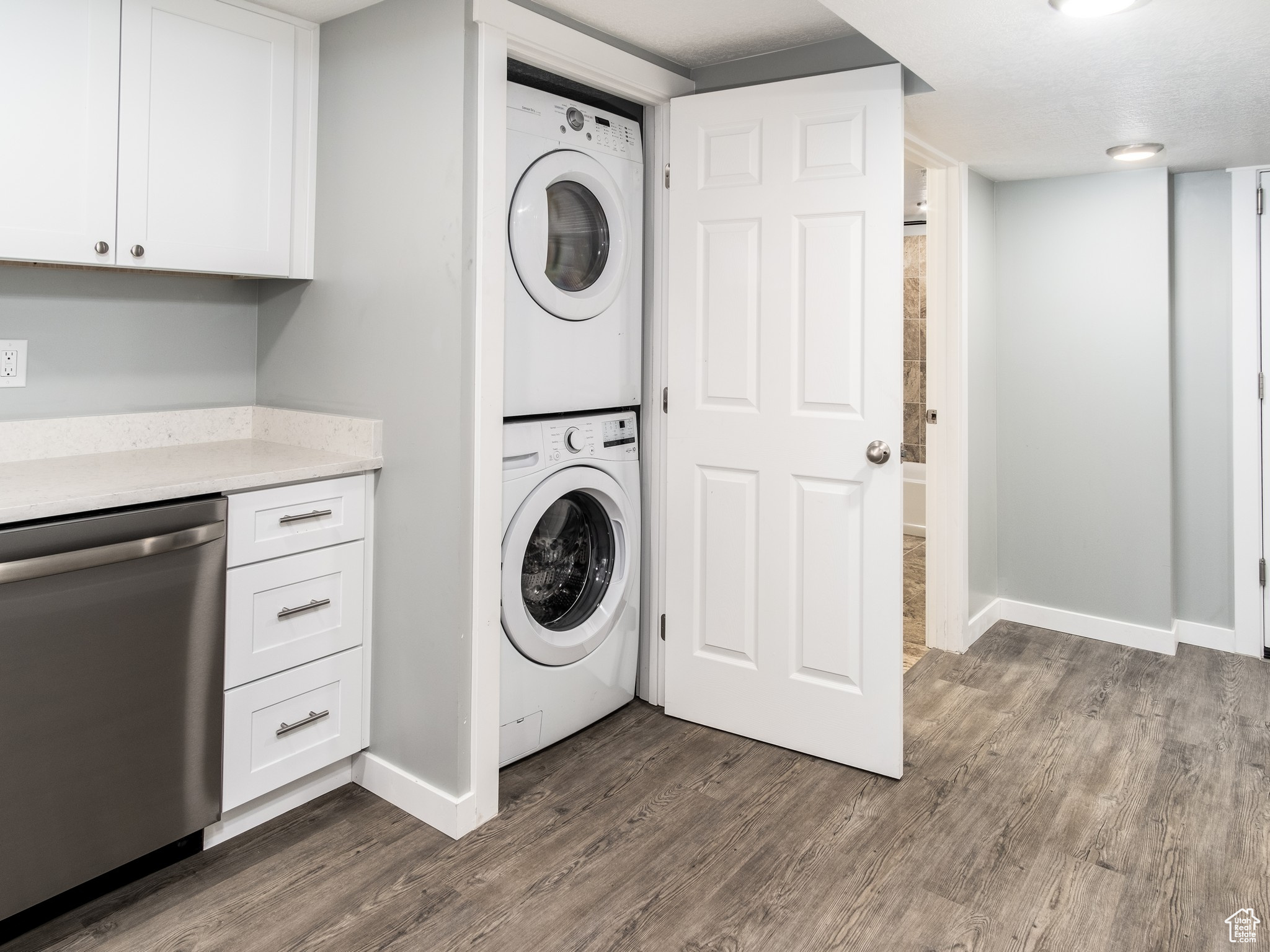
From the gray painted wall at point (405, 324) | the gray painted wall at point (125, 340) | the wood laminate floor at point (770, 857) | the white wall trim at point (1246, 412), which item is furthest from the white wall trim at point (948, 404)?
the gray painted wall at point (125, 340)

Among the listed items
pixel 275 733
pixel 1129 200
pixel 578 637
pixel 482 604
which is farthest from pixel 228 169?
pixel 1129 200

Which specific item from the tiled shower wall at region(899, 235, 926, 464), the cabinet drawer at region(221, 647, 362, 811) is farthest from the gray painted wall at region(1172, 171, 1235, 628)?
the cabinet drawer at region(221, 647, 362, 811)

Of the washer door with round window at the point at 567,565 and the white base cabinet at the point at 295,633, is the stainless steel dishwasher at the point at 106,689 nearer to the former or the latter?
the white base cabinet at the point at 295,633

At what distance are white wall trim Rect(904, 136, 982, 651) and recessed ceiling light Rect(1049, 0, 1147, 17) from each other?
147cm

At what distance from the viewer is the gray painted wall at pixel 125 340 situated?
2133mm

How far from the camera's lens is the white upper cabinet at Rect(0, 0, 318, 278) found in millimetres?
1857

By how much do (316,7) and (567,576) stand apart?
172cm

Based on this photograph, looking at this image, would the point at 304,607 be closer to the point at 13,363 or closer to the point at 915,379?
the point at 13,363

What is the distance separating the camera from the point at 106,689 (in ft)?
5.69

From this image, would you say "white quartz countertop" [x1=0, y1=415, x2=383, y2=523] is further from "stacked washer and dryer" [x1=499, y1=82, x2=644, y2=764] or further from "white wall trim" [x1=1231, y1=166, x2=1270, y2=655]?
"white wall trim" [x1=1231, y1=166, x2=1270, y2=655]

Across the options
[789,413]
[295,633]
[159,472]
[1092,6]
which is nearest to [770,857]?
[789,413]

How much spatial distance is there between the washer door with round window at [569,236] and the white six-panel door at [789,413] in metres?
0.21

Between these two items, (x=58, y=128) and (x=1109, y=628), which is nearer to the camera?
(x=58, y=128)

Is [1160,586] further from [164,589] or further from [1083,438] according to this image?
[164,589]
